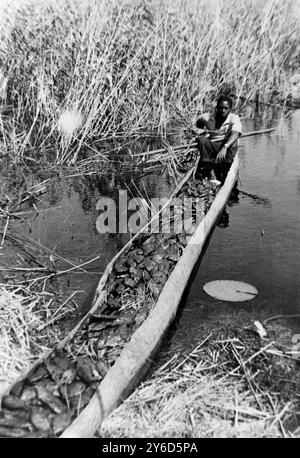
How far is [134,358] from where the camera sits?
94.3 inches

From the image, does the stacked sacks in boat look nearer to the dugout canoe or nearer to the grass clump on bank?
the dugout canoe

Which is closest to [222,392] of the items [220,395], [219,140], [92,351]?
[220,395]

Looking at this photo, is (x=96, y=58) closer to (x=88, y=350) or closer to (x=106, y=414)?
(x=88, y=350)

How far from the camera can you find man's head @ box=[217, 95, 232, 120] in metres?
5.63

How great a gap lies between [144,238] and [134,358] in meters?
1.72

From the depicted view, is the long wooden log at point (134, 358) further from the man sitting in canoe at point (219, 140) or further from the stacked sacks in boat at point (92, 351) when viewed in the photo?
the man sitting in canoe at point (219, 140)

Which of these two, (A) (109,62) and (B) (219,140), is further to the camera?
(A) (109,62)

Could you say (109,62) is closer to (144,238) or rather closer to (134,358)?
(144,238)

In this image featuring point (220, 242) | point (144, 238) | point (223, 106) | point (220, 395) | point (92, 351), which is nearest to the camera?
point (220, 395)

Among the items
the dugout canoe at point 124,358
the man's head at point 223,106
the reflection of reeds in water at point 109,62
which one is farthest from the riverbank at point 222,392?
the reflection of reeds in water at point 109,62

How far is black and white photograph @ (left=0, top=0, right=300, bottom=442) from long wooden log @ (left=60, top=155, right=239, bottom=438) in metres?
0.01

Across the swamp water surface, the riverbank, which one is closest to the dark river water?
the swamp water surface
